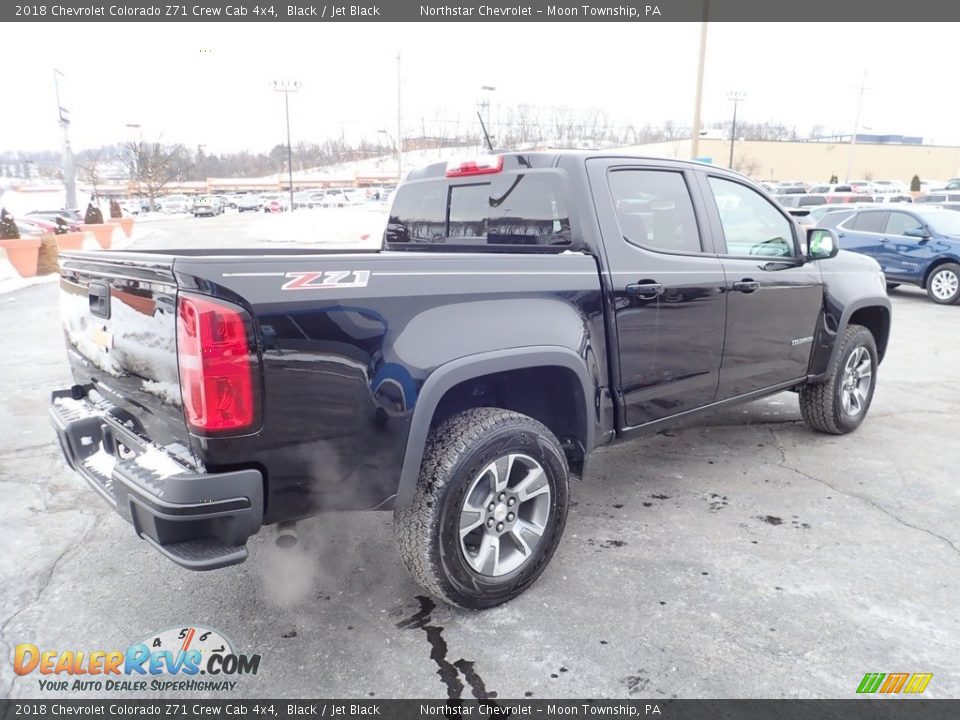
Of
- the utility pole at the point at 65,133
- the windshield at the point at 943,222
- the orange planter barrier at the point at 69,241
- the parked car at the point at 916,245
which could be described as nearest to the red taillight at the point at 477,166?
the parked car at the point at 916,245

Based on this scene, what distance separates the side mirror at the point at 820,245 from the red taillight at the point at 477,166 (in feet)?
7.30

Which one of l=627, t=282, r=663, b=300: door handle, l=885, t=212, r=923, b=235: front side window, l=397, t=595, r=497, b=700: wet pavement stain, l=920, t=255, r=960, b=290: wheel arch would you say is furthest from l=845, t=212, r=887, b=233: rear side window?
l=397, t=595, r=497, b=700: wet pavement stain

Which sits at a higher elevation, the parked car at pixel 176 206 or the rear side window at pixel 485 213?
the rear side window at pixel 485 213

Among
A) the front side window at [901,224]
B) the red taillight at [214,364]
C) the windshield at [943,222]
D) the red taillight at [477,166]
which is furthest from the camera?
the front side window at [901,224]

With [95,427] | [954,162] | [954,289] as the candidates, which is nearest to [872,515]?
[95,427]

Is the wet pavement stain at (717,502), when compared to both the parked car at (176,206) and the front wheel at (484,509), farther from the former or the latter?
the parked car at (176,206)

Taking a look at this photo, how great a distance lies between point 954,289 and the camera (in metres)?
11.5

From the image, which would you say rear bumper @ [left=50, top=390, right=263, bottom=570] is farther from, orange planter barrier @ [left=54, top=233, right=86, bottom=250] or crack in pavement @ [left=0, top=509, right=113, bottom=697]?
orange planter barrier @ [left=54, top=233, right=86, bottom=250]

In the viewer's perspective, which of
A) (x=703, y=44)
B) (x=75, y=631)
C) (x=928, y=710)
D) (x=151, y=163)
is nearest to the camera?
(x=928, y=710)

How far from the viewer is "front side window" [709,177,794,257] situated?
4070 millimetres

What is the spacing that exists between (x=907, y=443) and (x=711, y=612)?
3101 millimetres

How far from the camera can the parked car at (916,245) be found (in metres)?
11.6

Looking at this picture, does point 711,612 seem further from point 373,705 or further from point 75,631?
point 75,631

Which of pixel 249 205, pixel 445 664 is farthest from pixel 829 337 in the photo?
pixel 249 205
